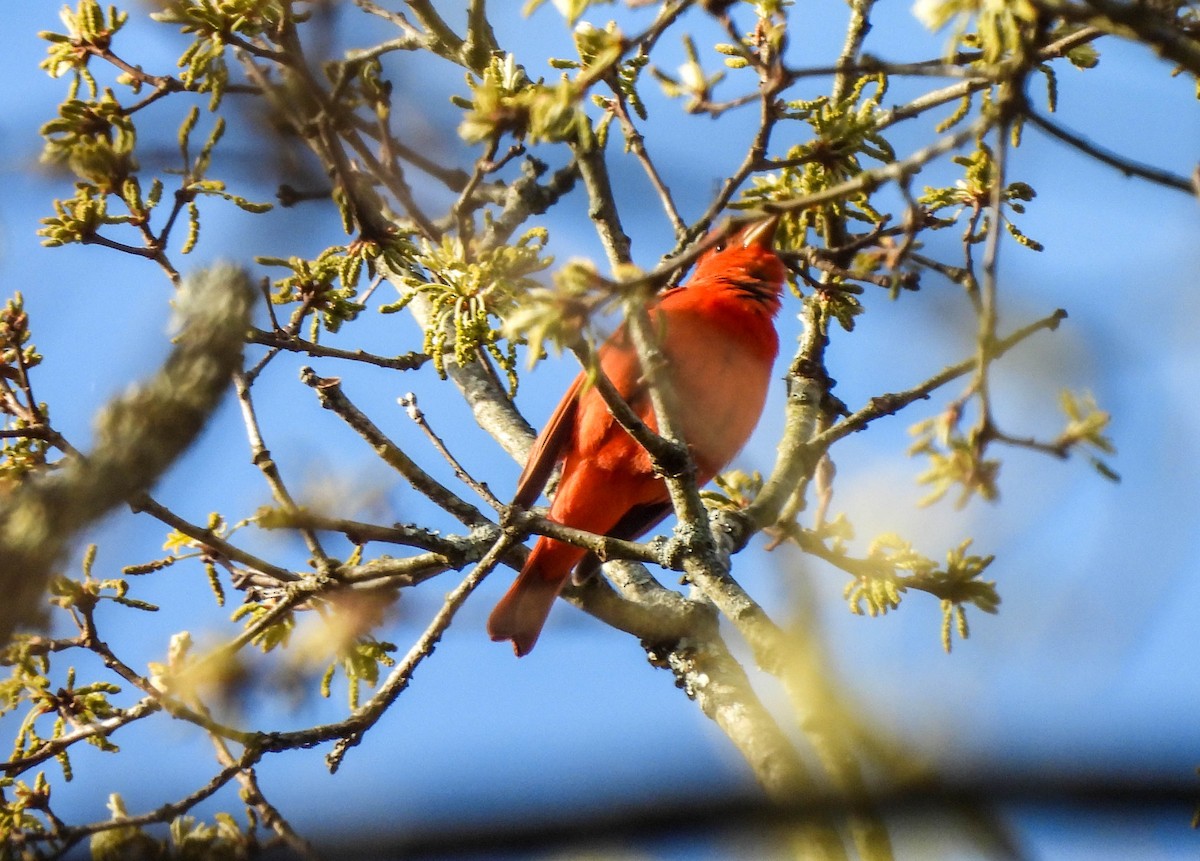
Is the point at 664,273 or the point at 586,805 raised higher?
the point at 664,273

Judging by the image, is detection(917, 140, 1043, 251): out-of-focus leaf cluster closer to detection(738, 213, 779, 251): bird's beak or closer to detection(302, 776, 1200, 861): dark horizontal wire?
detection(738, 213, 779, 251): bird's beak

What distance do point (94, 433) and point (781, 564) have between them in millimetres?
1217

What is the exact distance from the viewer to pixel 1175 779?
3.26ft

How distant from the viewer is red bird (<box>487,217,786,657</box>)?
4406 mm

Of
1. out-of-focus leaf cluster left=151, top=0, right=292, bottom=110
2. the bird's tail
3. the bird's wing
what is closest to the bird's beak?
the bird's wing

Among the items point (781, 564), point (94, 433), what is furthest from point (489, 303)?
point (94, 433)

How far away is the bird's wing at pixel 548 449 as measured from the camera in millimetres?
4543

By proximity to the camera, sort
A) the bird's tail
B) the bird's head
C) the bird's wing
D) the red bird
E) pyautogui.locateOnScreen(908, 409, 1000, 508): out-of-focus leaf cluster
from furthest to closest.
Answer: the bird's head < the bird's tail < the bird's wing < the red bird < pyautogui.locateOnScreen(908, 409, 1000, 508): out-of-focus leaf cluster

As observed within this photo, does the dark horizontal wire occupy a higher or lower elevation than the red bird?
lower

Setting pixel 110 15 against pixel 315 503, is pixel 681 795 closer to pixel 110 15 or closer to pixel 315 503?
pixel 315 503

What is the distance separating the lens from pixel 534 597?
475 centimetres

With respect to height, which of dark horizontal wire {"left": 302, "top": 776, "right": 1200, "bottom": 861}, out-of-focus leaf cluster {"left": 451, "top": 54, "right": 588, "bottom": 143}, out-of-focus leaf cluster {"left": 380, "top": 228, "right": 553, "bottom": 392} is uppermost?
out-of-focus leaf cluster {"left": 380, "top": 228, "right": 553, "bottom": 392}

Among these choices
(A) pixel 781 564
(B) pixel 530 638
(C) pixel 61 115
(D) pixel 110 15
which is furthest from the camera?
(B) pixel 530 638

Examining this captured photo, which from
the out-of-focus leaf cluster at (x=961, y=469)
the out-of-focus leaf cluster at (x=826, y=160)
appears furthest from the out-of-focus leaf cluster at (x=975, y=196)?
the out-of-focus leaf cluster at (x=961, y=469)
